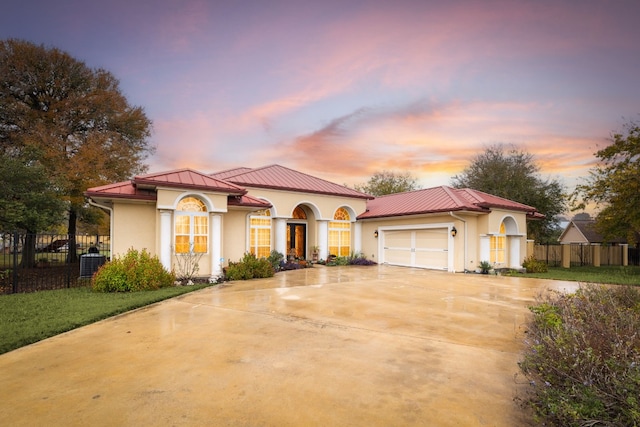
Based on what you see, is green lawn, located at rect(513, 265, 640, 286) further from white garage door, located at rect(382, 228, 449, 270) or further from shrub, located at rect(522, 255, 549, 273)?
white garage door, located at rect(382, 228, 449, 270)

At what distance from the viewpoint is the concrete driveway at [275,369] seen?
3092 millimetres

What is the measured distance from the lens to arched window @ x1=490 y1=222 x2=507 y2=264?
16.5m

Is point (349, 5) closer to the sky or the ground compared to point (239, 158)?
closer to the sky

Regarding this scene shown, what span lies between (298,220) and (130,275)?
11.0 metres

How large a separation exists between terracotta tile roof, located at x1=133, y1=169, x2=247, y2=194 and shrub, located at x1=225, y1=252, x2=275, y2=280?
9.08 feet

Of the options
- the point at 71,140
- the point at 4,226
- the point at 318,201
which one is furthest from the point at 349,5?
the point at 71,140

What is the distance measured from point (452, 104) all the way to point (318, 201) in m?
8.24

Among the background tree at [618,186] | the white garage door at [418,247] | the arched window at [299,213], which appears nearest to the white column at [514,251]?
the white garage door at [418,247]

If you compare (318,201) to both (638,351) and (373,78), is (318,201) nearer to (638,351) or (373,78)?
(373,78)

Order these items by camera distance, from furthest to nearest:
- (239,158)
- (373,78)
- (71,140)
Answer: (239,158) < (71,140) < (373,78)

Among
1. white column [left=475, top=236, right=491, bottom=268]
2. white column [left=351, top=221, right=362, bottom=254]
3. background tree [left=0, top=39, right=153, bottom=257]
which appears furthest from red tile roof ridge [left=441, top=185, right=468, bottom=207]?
background tree [left=0, top=39, right=153, bottom=257]

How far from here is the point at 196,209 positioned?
12141 mm

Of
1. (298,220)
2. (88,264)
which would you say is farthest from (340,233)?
(88,264)

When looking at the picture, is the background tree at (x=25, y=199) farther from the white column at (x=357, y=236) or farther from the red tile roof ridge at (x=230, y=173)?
the white column at (x=357, y=236)
